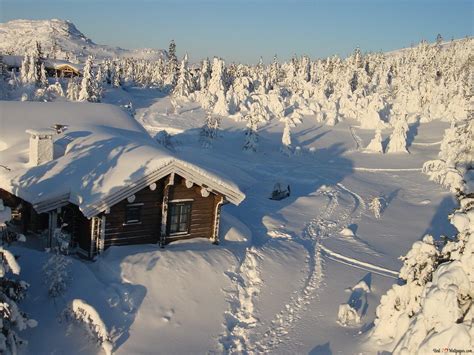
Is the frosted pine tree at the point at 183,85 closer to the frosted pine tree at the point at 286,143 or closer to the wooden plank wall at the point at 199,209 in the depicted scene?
the frosted pine tree at the point at 286,143

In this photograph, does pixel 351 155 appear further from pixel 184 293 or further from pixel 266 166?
pixel 184 293

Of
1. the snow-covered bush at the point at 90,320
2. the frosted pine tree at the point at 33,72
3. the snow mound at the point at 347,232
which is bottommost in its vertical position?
the snow mound at the point at 347,232

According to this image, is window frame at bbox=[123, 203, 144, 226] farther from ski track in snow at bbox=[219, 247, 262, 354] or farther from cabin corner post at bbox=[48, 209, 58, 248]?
ski track in snow at bbox=[219, 247, 262, 354]

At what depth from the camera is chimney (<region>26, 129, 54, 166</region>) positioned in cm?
1780

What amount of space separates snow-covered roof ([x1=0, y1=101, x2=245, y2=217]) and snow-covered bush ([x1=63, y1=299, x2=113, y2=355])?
11.4 feet

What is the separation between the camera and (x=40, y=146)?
1789 cm

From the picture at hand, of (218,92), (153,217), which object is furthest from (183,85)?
(153,217)

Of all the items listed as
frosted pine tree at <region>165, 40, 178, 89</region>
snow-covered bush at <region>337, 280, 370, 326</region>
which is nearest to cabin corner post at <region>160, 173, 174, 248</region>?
snow-covered bush at <region>337, 280, 370, 326</region>

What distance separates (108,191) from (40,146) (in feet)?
14.5

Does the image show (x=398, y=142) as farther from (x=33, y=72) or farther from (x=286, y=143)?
(x=33, y=72)

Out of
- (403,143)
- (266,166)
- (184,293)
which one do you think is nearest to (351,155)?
(403,143)

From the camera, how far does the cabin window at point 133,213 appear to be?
16719 millimetres

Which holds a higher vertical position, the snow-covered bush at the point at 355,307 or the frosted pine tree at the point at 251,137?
the frosted pine tree at the point at 251,137

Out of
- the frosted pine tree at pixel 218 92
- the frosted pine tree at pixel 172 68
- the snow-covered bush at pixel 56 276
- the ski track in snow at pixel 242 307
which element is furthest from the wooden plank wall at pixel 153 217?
the frosted pine tree at pixel 172 68
